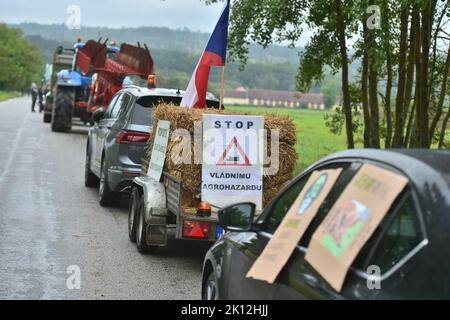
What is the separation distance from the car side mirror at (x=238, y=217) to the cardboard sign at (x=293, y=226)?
43 centimetres

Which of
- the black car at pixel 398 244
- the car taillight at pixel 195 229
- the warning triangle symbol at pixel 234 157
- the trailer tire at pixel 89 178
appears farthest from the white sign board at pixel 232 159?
the trailer tire at pixel 89 178

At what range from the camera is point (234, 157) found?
922 cm

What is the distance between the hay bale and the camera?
912cm

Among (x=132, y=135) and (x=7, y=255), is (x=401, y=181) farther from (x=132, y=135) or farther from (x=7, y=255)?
(x=132, y=135)

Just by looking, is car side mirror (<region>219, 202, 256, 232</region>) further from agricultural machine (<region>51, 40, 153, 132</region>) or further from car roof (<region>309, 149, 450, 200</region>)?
agricultural machine (<region>51, 40, 153, 132</region>)

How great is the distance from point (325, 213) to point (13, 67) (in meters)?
157

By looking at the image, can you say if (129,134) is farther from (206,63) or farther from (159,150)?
(159,150)

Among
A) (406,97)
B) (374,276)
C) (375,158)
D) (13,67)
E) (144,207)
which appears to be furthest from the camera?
(13,67)

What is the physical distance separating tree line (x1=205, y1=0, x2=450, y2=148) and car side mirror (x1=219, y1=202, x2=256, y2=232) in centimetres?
954

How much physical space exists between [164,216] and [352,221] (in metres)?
5.90

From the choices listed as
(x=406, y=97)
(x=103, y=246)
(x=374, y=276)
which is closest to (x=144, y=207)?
(x=103, y=246)

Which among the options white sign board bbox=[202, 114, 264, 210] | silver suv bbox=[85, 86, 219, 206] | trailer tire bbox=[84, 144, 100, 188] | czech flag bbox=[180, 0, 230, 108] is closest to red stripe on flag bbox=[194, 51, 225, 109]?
czech flag bbox=[180, 0, 230, 108]

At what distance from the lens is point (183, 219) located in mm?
8789

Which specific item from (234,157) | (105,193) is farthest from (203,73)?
(105,193)
